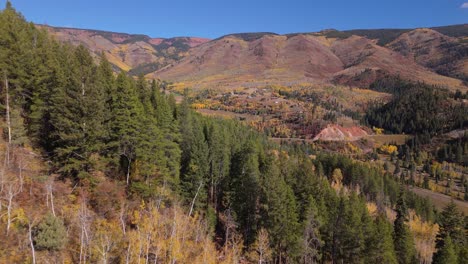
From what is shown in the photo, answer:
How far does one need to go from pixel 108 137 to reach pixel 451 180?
189 meters

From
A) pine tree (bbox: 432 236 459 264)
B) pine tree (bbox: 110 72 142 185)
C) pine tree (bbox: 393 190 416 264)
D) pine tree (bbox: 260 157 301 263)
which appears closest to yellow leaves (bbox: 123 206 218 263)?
pine tree (bbox: 110 72 142 185)

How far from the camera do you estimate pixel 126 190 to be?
37.8 meters

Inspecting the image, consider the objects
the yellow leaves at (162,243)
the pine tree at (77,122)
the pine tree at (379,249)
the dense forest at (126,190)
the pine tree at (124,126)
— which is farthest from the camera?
the pine tree at (379,249)

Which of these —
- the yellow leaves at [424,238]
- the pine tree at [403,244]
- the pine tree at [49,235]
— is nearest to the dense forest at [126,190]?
the pine tree at [49,235]

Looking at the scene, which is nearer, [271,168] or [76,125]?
[76,125]

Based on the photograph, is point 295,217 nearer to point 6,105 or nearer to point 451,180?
point 6,105

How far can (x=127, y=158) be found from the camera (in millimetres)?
40781

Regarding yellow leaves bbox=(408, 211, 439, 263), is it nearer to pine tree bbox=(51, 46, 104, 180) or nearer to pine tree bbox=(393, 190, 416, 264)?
pine tree bbox=(393, 190, 416, 264)

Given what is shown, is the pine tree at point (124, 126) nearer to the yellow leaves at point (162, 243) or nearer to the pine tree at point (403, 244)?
the yellow leaves at point (162, 243)

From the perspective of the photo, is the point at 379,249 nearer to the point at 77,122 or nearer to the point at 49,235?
the point at 49,235

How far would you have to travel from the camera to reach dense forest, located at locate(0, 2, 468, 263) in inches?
1054

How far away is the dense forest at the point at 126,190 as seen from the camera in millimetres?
26781

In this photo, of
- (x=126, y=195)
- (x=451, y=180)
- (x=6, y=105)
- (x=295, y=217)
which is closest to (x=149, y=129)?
(x=126, y=195)

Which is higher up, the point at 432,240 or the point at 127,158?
the point at 127,158
